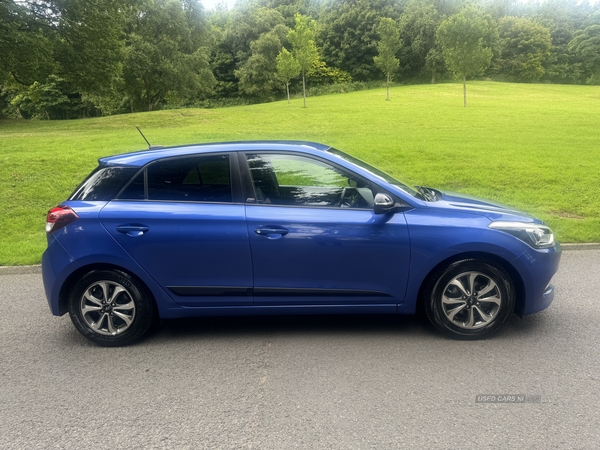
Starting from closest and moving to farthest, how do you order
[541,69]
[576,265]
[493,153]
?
[576,265] < [493,153] < [541,69]

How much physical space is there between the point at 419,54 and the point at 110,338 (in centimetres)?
7837

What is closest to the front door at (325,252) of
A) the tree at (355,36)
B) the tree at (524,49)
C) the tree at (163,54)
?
the tree at (163,54)

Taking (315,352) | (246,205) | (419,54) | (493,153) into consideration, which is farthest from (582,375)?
(419,54)

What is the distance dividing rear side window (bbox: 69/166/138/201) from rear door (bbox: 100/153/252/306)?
0.10 m

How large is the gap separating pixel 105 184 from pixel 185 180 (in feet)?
2.26

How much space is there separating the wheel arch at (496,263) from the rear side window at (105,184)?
103 inches

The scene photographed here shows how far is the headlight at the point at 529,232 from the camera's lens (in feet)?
13.2

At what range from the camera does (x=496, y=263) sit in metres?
4.02

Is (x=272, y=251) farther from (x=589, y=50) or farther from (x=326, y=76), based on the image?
(x=589, y=50)

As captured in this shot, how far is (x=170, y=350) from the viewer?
162 inches

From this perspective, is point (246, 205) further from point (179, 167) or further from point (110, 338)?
point (110, 338)

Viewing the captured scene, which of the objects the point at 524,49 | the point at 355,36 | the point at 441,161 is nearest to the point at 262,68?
the point at 355,36

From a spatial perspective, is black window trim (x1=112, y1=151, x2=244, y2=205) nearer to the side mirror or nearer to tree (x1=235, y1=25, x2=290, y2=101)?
the side mirror

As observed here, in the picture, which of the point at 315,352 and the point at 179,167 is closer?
the point at 315,352
